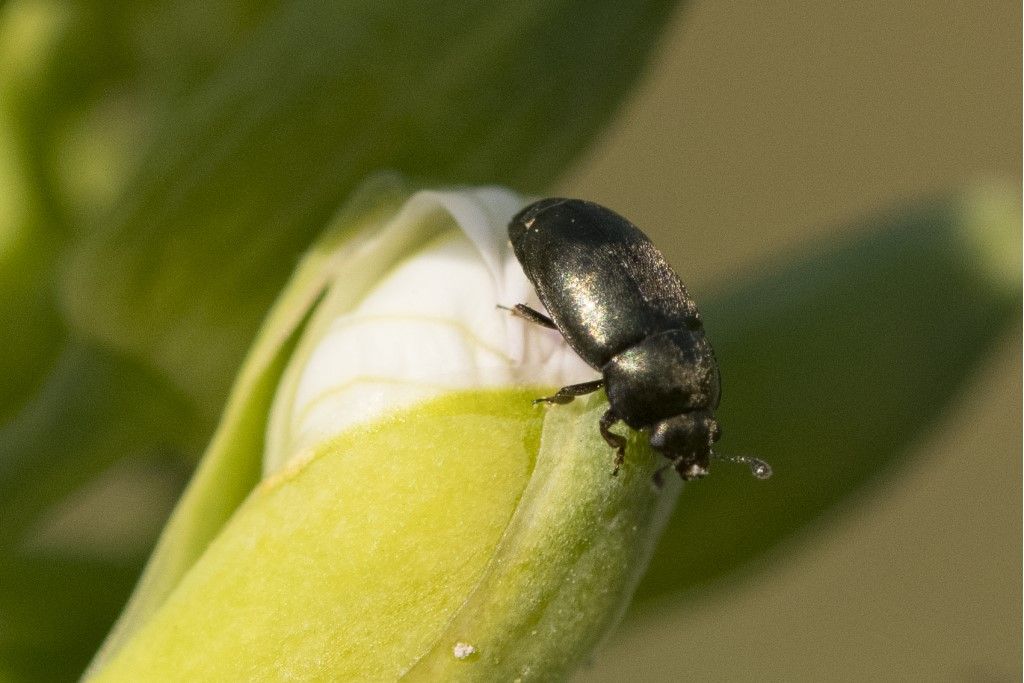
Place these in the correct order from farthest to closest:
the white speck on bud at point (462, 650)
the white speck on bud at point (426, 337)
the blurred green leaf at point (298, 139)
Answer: the blurred green leaf at point (298, 139) < the white speck on bud at point (426, 337) < the white speck on bud at point (462, 650)

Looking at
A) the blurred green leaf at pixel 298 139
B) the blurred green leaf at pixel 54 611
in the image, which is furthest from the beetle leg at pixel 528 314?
the blurred green leaf at pixel 54 611

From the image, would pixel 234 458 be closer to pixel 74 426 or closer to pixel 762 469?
pixel 74 426

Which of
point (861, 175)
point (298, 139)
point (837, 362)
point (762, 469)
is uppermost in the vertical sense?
point (298, 139)

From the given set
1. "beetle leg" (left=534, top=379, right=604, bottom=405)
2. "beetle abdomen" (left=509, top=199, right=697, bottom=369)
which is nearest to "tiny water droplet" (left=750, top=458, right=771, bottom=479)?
"beetle abdomen" (left=509, top=199, right=697, bottom=369)

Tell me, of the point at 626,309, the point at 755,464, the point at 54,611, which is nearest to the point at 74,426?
the point at 54,611

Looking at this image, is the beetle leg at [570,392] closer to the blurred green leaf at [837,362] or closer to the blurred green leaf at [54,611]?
the blurred green leaf at [837,362]
